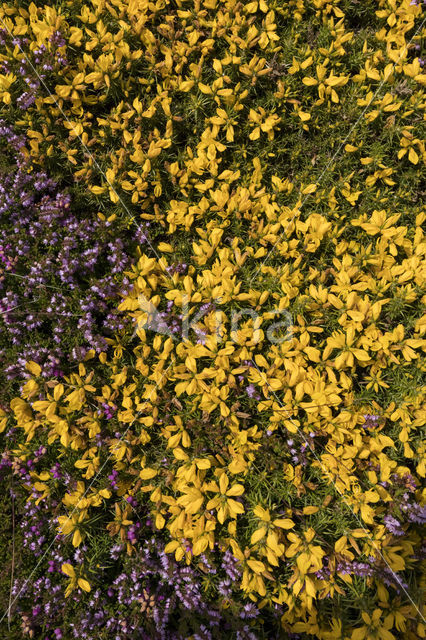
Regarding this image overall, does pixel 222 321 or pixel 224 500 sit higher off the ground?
pixel 222 321

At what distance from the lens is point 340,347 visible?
9.22 ft

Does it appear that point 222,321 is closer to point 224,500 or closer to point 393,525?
point 224,500

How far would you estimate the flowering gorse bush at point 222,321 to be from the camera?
2721 millimetres

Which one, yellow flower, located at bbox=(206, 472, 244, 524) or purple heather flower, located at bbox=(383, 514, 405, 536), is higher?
yellow flower, located at bbox=(206, 472, 244, 524)

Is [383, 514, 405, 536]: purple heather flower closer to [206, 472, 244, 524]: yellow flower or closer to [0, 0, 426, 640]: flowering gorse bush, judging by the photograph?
[0, 0, 426, 640]: flowering gorse bush

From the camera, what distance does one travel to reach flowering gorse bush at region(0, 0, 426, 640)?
2.72 m

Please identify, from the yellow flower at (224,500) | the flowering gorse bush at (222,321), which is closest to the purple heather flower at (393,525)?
the flowering gorse bush at (222,321)

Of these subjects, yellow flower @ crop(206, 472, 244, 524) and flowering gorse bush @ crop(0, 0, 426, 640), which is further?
flowering gorse bush @ crop(0, 0, 426, 640)

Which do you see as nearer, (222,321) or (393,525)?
(393,525)

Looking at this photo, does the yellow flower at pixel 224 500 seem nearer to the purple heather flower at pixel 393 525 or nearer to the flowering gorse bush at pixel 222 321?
the flowering gorse bush at pixel 222 321

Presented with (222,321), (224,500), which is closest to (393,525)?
(224,500)

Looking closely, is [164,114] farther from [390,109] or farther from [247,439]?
[247,439]

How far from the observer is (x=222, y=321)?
9.47ft

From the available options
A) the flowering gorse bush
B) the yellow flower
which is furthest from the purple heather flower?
the yellow flower
